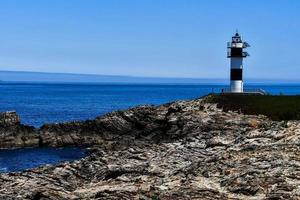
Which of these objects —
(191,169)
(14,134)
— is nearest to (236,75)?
(14,134)

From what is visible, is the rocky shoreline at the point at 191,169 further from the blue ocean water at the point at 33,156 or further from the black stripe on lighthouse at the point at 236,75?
the black stripe on lighthouse at the point at 236,75

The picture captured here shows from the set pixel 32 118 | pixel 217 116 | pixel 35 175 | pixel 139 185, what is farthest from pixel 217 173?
pixel 32 118

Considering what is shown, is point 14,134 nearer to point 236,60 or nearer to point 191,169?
point 236,60

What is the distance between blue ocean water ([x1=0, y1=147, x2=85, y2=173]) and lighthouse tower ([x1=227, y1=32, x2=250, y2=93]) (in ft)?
89.4

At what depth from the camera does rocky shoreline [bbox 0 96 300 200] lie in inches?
979

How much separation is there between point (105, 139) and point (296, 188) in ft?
149

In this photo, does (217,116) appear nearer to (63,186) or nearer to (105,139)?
(105,139)

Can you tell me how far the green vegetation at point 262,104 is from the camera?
5809cm

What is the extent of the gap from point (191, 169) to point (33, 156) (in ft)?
109

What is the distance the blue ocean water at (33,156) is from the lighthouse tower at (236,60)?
27255 mm

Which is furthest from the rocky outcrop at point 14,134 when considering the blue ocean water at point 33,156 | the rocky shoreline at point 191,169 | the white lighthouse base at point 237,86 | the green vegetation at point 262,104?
the white lighthouse base at point 237,86

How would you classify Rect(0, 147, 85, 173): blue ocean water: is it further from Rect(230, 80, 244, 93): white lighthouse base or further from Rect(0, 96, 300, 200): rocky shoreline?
Rect(230, 80, 244, 93): white lighthouse base

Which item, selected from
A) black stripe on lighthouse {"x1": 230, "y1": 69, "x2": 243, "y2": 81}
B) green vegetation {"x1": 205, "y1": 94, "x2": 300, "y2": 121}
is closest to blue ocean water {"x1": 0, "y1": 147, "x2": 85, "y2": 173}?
green vegetation {"x1": 205, "y1": 94, "x2": 300, "y2": 121}

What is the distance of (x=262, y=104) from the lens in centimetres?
6425
